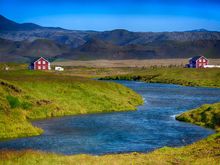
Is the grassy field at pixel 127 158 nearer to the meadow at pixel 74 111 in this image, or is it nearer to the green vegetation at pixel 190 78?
the meadow at pixel 74 111

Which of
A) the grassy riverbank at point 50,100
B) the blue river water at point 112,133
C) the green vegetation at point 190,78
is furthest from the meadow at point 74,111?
the green vegetation at point 190,78

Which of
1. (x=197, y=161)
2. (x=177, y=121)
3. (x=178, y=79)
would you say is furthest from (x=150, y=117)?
(x=178, y=79)

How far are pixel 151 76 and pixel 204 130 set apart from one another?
13641cm

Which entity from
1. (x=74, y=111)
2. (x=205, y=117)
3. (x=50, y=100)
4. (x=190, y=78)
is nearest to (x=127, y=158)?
(x=205, y=117)

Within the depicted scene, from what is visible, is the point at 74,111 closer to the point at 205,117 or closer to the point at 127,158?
the point at 205,117

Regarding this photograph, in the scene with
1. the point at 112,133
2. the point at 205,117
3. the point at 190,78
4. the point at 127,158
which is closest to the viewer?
the point at 127,158

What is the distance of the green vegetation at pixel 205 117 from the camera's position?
2613 inches

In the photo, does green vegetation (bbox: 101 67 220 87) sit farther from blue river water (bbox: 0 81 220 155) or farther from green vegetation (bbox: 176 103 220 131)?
green vegetation (bbox: 176 103 220 131)

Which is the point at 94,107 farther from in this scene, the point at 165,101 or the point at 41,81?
the point at 165,101

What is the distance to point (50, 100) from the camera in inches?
3191

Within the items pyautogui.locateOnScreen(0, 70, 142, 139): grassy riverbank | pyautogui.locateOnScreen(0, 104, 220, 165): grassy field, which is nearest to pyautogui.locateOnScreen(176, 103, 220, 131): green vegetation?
pyautogui.locateOnScreen(0, 70, 142, 139): grassy riverbank

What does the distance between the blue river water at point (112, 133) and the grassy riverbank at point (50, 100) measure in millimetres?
3203

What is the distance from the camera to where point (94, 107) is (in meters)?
86.0

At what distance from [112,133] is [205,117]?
1777 cm
